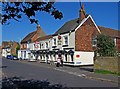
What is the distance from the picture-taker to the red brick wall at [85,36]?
42.5 metres

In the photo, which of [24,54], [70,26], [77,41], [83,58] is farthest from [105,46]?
[24,54]

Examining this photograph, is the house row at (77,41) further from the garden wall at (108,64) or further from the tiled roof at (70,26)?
the garden wall at (108,64)

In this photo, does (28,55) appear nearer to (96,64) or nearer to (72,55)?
(72,55)

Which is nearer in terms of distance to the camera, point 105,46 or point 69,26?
point 105,46

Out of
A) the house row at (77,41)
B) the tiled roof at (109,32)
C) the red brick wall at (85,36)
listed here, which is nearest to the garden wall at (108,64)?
the house row at (77,41)

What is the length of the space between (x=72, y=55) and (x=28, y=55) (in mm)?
29960

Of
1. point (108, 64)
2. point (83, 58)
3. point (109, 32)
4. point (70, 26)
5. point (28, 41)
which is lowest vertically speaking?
point (108, 64)

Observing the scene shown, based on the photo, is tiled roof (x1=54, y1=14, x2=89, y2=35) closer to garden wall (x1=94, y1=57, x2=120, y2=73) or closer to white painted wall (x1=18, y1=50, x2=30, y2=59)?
garden wall (x1=94, y1=57, x2=120, y2=73)

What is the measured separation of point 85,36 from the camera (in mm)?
43875

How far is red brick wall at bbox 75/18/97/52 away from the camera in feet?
139

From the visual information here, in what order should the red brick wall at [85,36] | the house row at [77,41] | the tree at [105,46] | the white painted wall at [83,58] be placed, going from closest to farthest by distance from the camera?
1. the tree at [105,46]
2. the white painted wall at [83,58]
3. the house row at [77,41]
4. the red brick wall at [85,36]

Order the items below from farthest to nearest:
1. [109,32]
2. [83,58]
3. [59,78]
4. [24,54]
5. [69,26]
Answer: [24,54], [109,32], [69,26], [83,58], [59,78]

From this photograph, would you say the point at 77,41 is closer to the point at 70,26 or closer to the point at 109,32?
the point at 70,26

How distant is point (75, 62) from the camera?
41.0 metres
